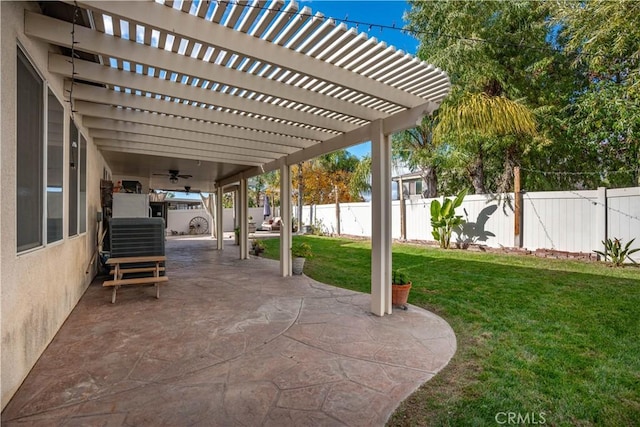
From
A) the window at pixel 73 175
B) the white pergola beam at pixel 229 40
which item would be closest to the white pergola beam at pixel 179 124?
the window at pixel 73 175

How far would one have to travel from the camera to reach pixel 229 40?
2.45 m

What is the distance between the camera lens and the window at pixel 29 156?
232 centimetres

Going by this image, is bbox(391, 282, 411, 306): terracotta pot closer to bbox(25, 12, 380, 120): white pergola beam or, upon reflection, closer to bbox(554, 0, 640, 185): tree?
bbox(25, 12, 380, 120): white pergola beam

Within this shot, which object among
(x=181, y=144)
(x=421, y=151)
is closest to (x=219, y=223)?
(x=181, y=144)

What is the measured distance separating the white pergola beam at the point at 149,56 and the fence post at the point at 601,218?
7.41 meters

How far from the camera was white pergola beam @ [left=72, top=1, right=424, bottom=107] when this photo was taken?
6.89ft

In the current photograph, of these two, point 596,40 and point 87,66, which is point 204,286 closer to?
point 87,66

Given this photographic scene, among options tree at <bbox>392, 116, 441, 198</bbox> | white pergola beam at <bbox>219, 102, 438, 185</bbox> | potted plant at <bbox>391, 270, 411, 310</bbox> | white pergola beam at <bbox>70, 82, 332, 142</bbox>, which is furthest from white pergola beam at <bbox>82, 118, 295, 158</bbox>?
tree at <bbox>392, 116, 441, 198</bbox>

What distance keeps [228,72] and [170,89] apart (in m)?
0.80

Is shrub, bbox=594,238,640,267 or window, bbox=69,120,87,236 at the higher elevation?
window, bbox=69,120,87,236

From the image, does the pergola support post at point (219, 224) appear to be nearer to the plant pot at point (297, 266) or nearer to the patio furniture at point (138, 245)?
the plant pot at point (297, 266)

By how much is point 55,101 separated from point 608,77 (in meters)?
12.5

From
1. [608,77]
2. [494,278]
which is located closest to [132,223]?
[494,278]

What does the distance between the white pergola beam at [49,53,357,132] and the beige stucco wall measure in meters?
0.19
